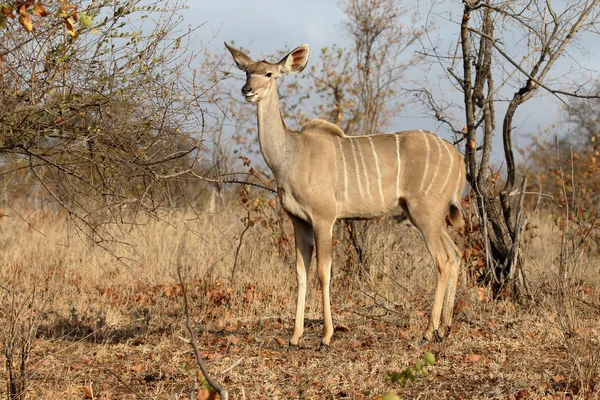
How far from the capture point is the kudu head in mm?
5711

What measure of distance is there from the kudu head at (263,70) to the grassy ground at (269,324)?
4.09ft

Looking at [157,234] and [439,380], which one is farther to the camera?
[157,234]

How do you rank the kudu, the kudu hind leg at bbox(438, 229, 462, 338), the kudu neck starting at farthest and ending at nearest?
the kudu hind leg at bbox(438, 229, 462, 338) → the kudu neck → the kudu

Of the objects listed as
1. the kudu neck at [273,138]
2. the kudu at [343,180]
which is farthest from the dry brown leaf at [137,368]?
the kudu neck at [273,138]

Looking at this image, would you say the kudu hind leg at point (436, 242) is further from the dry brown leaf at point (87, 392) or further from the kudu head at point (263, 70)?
the dry brown leaf at point (87, 392)

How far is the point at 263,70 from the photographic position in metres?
5.85

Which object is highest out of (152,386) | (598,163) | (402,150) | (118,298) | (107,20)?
(598,163)

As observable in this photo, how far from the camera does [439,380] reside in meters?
4.61

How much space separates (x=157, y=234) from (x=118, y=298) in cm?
211

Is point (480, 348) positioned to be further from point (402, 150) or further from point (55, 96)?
point (55, 96)

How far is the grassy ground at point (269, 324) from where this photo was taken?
445cm

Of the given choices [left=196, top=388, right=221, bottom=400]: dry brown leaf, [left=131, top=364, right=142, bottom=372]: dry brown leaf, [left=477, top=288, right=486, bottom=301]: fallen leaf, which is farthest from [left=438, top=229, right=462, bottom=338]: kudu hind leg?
[left=196, top=388, right=221, bottom=400]: dry brown leaf

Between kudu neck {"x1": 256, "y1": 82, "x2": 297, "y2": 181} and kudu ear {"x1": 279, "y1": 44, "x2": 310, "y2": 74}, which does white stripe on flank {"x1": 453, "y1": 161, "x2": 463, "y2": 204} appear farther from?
kudu ear {"x1": 279, "y1": 44, "x2": 310, "y2": 74}

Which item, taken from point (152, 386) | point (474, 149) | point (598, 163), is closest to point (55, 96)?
point (152, 386)
